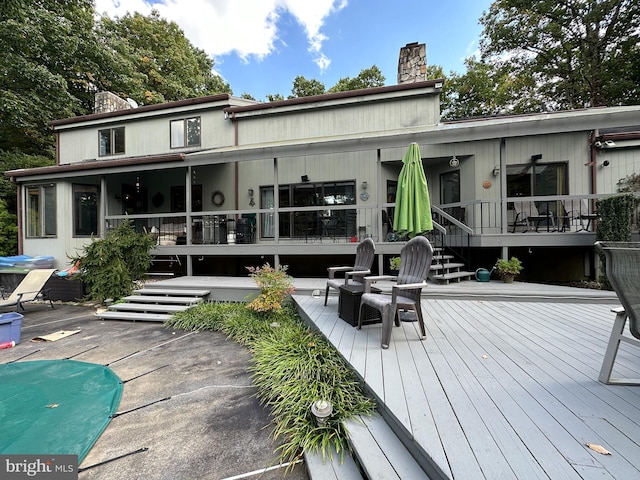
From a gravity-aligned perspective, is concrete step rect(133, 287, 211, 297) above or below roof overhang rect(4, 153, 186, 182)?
below

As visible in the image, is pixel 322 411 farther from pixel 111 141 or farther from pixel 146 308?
pixel 111 141

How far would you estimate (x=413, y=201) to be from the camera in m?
4.94

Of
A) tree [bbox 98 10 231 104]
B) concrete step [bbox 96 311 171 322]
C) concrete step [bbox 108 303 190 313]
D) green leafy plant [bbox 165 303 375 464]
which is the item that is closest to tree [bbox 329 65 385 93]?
tree [bbox 98 10 231 104]

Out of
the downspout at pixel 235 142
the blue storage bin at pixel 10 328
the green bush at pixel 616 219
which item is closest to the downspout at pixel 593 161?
the green bush at pixel 616 219

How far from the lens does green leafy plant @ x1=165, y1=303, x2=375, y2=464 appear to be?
2078mm

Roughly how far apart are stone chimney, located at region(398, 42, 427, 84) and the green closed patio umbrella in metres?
5.45

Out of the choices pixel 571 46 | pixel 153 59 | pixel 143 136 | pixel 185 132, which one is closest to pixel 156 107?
pixel 143 136

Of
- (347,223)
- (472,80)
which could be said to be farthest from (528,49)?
(347,223)

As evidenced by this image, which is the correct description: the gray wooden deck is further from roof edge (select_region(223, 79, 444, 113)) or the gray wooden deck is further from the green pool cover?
roof edge (select_region(223, 79, 444, 113))

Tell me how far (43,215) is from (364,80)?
66.7ft

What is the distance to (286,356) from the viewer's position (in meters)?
3.37

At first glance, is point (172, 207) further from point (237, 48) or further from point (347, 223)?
point (237, 48)

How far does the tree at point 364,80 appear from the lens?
20.9 meters

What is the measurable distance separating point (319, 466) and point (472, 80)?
2248cm
